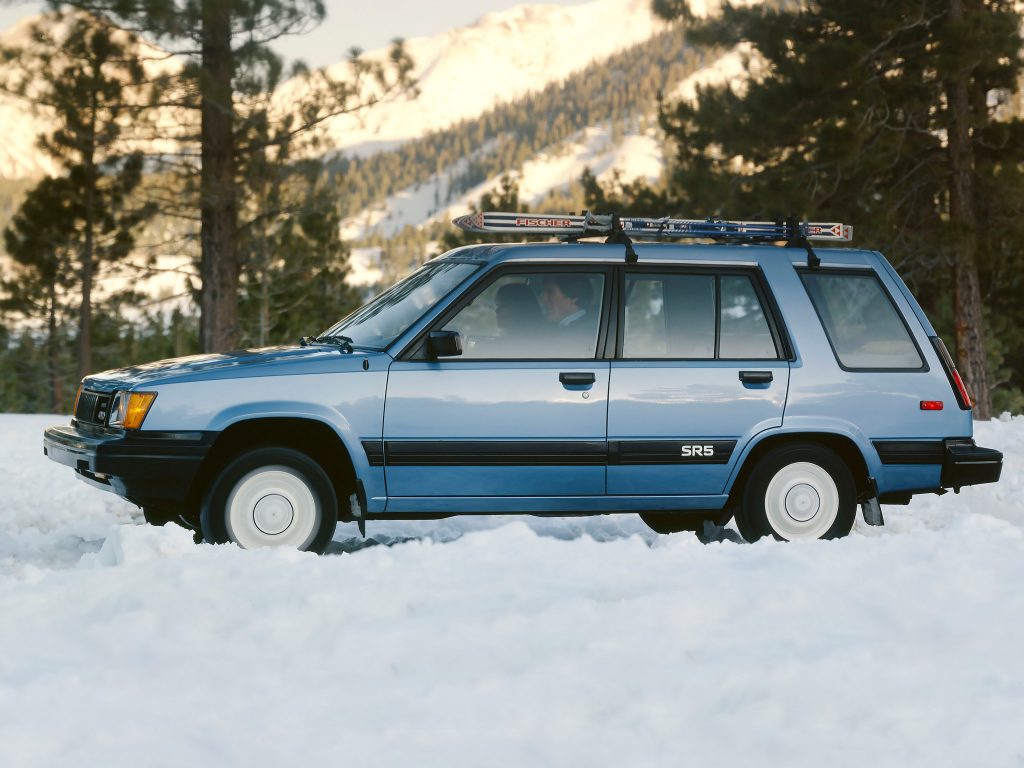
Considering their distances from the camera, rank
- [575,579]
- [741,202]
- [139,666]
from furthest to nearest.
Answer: [741,202] → [575,579] → [139,666]

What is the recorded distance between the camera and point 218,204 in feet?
66.6

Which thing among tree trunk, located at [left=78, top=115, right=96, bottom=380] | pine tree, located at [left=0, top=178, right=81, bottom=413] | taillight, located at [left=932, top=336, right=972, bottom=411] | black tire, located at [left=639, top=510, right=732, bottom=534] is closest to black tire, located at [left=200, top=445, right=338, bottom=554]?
black tire, located at [left=639, top=510, right=732, bottom=534]

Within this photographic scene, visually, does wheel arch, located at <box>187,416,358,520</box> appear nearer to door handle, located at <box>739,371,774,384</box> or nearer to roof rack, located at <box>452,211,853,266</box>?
roof rack, located at <box>452,211,853,266</box>

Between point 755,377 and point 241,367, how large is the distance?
9.68 ft

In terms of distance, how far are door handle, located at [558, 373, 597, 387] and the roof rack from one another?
0.80 meters

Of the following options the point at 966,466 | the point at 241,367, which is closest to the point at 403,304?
the point at 241,367

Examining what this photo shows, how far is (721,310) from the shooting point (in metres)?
7.67

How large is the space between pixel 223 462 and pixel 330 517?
0.67 m

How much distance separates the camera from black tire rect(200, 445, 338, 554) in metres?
6.91

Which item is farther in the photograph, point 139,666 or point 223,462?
point 223,462

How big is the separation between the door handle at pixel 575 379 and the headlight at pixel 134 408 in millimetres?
2230

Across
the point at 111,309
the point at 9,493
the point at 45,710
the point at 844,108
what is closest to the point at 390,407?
the point at 45,710

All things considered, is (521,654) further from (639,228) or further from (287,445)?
(639,228)

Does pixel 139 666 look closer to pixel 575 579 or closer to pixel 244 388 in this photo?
pixel 575 579
